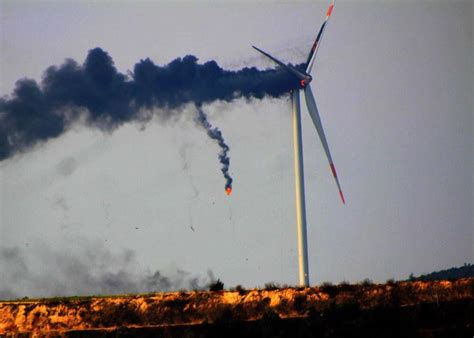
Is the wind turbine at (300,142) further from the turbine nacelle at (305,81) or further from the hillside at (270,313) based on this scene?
the hillside at (270,313)

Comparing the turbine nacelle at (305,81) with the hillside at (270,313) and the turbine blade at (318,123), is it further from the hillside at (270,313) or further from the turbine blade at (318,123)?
the hillside at (270,313)

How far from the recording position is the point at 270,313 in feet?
317

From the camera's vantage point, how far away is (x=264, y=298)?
327ft

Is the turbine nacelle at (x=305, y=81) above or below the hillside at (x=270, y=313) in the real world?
above

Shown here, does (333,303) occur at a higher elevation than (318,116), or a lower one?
lower

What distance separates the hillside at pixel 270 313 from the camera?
94562 mm

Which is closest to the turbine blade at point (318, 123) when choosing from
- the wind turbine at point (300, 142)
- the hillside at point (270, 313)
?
the wind turbine at point (300, 142)

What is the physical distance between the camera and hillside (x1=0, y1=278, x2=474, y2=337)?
9456cm

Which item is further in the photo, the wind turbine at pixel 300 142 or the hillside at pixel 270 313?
the wind turbine at pixel 300 142

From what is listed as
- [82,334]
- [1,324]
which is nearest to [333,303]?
[82,334]

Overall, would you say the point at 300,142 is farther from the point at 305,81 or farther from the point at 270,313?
the point at 270,313

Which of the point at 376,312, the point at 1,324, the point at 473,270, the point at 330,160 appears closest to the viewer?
the point at 376,312

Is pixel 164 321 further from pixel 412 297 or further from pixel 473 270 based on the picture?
pixel 473 270

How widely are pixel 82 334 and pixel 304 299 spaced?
17.9 metres
